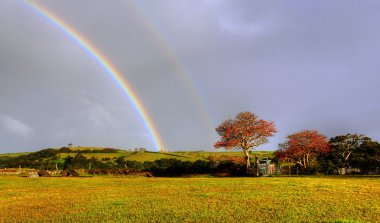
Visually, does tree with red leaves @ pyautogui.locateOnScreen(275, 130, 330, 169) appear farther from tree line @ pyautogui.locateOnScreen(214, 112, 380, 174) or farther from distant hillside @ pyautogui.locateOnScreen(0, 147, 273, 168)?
distant hillside @ pyautogui.locateOnScreen(0, 147, 273, 168)

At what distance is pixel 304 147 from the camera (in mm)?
57375

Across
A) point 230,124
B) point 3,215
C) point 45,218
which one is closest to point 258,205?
point 45,218

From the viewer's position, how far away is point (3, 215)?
14320 mm

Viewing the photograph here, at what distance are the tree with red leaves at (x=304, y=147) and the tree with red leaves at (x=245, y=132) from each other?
139 inches

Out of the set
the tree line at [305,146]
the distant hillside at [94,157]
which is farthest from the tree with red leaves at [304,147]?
the distant hillside at [94,157]

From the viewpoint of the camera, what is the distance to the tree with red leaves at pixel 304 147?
57.4 m

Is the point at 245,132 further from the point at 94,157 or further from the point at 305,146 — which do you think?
the point at 94,157

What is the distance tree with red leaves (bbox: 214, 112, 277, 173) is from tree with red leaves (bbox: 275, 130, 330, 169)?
3.53 m

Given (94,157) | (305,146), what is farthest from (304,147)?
(94,157)

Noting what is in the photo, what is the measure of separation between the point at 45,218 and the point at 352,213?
35.6 ft

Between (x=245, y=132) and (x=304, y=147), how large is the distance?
965 centimetres

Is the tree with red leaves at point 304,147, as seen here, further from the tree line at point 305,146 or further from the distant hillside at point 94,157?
the distant hillside at point 94,157

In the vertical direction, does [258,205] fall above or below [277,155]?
below

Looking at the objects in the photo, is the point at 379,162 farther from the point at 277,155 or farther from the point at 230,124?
the point at 230,124
